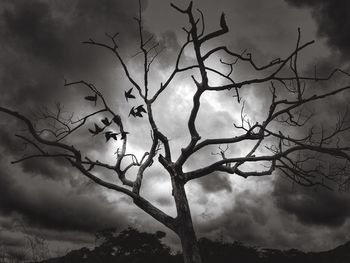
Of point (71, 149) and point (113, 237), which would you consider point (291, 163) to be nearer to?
point (71, 149)

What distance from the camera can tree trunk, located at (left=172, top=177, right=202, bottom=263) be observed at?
695cm

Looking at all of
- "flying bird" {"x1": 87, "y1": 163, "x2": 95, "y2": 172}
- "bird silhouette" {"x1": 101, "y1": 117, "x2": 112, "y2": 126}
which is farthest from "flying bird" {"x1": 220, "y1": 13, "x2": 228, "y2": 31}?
"flying bird" {"x1": 87, "y1": 163, "x2": 95, "y2": 172}

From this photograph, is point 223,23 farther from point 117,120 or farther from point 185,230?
point 117,120

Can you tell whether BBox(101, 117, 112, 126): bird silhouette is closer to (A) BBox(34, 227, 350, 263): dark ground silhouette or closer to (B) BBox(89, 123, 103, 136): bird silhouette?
(B) BBox(89, 123, 103, 136): bird silhouette

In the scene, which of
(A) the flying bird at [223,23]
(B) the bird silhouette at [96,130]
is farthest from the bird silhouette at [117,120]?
(A) the flying bird at [223,23]

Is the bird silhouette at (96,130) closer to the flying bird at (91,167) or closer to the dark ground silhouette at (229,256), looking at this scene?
the flying bird at (91,167)

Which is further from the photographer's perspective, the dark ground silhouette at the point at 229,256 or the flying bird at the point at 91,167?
the dark ground silhouette at the point at 229,256

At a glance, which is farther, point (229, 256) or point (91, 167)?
point (229, 256)

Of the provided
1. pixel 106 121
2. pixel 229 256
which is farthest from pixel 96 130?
pixel 229 256

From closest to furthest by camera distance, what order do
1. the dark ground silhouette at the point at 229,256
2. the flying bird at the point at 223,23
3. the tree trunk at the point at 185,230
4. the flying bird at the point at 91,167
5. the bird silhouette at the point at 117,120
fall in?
the flying bird at the point at 223,23 < the tree trunk at the point at 185,230 < the flying bird at the point at 91,167 < the bird silhouette at the point at 117,120 < the dark ground silhouette at the point at 229,256

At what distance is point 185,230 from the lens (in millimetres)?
7141

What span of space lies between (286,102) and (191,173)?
283 centimetres

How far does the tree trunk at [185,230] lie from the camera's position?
6.95 metres

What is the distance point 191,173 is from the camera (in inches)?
318
